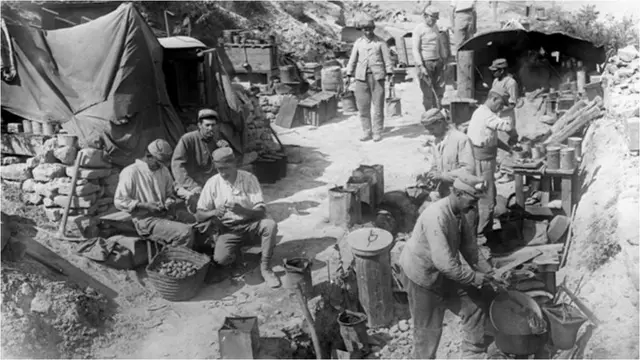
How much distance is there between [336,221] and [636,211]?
12.8 ft

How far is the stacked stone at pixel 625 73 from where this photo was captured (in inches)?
469

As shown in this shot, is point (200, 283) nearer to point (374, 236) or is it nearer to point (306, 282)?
point (306, 282)

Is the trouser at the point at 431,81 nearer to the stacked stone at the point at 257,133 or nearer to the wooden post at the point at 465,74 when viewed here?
the wooden post at the point at 465,74

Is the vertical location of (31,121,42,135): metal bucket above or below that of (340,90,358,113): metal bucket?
above

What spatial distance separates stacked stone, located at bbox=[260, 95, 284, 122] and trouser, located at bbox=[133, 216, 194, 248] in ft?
24.8

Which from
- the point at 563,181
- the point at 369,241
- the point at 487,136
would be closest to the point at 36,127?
A: the point at 369,241

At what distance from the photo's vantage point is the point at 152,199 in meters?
8.60

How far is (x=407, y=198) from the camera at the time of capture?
10164mm

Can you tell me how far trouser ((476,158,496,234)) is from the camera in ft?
28.9

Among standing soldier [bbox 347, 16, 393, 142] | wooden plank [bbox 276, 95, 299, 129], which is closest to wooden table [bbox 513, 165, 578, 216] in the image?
standing soldier [bbox 347, 16, 393, 142]

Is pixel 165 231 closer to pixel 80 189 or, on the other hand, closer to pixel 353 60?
pixel 80 189

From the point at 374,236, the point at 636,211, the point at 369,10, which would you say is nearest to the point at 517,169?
the point at 636,211

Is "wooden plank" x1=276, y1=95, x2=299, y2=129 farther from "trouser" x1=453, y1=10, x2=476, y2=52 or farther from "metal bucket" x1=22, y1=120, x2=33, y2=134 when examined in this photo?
"metal bucket" x1=22, y1=120, x2=33, y2=134

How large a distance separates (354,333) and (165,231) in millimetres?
2820
